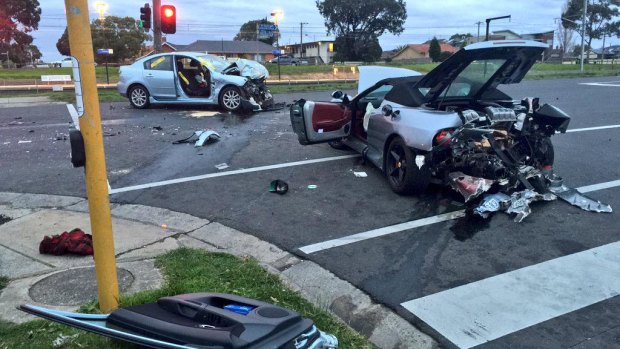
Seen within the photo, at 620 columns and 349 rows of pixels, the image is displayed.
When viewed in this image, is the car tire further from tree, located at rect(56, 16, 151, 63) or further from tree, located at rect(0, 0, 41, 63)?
tree, located at rect(56, 16, 151, 63)

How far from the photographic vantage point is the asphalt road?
3600 mm

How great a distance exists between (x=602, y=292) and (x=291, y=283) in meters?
2.41

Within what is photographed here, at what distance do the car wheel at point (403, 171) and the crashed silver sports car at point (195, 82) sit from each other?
7850 millimetres

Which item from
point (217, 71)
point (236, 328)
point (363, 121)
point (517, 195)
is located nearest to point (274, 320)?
point (236, 328)

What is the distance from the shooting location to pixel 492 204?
218 inches

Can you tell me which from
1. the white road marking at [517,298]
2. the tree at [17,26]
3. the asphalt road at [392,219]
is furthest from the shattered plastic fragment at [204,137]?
the tree at [17,26]

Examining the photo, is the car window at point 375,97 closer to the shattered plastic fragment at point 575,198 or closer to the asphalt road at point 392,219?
the asphalt road at point 392,219

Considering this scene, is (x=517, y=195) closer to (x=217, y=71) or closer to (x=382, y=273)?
(x=382, y=273)

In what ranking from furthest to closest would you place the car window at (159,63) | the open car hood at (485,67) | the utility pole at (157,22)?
the utility pole at (157,22) < the car window at (159,63) < the open car hood at (485,67)

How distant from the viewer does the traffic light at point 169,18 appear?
1630 cm

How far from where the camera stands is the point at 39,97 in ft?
62.3

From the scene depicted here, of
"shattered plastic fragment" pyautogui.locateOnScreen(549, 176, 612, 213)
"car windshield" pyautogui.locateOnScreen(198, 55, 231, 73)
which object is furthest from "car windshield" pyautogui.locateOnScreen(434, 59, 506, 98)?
"car windshield" pyautogui.locateOnScreen(198, 55, 231, 73)

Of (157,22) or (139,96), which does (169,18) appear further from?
(139,96)

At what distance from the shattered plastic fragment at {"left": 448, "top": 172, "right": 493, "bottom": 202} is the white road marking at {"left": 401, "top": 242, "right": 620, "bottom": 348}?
4.56ft
